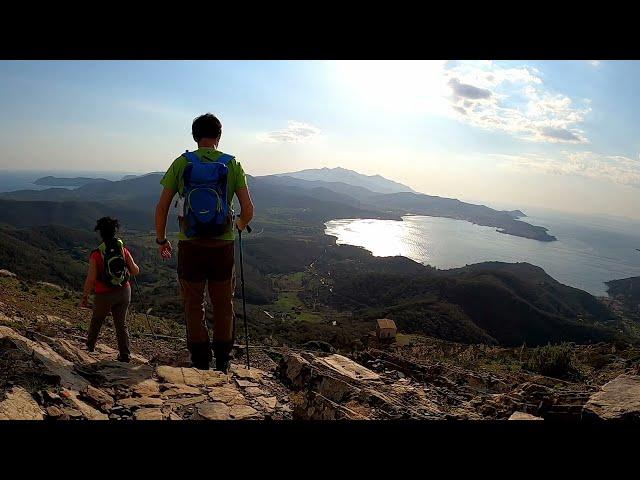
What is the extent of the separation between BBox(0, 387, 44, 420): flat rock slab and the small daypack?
2.20 m

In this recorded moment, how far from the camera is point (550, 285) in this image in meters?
90.2

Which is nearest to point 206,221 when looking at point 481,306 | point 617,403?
point 617,403

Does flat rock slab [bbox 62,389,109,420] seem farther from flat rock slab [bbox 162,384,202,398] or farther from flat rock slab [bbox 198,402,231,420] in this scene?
flat rock slab [bbox 198,402,231,420]

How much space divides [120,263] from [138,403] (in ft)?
7.20

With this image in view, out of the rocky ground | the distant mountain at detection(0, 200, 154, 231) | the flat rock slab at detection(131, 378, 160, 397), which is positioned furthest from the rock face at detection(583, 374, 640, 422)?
the distant mountain at detection(0, 200, 154, 231)

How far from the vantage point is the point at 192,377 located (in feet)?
12.7

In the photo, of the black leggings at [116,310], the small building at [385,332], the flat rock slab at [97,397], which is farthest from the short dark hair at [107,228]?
the small building at [385,332]

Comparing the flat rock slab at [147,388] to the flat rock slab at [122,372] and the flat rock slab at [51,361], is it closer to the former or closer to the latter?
the flat rock slab at [122,372]

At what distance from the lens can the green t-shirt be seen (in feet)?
11.4

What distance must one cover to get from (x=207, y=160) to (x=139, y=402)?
225cm
